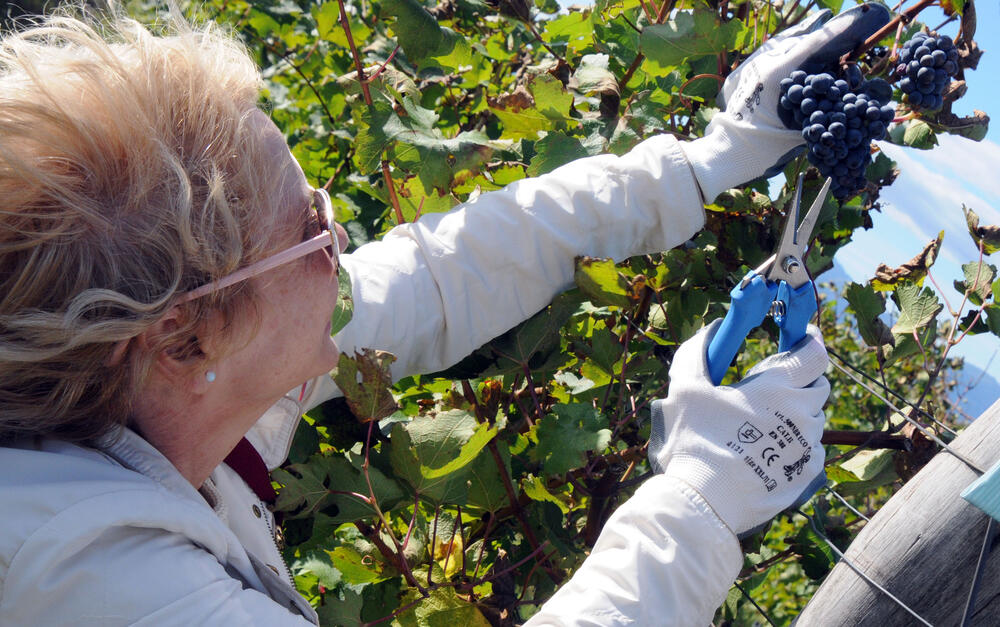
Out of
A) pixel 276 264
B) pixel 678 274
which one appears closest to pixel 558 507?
pixel 678 274

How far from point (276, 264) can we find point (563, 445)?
553mm

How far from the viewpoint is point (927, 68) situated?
1284mm

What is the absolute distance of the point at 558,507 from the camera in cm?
148

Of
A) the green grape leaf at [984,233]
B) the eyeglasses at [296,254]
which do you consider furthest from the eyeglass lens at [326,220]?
the green grape leaf at [984,233]

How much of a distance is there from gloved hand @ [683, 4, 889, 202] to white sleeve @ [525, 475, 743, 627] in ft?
2.04

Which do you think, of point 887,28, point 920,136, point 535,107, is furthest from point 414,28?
point 920,136

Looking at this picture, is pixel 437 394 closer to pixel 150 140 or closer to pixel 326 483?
pixel 326 483

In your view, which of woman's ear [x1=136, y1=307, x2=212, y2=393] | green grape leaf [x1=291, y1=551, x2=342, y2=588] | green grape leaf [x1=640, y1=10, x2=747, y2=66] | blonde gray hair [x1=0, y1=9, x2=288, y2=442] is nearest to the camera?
blonde gray hair [x1=0, y1=9, x2=288, y2=442]

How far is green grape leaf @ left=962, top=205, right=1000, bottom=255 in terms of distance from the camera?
156cm

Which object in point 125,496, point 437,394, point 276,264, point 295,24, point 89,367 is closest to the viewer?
point 125,496

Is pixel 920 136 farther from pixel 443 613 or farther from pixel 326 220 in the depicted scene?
pixel 443 613

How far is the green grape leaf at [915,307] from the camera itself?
61.9 inches

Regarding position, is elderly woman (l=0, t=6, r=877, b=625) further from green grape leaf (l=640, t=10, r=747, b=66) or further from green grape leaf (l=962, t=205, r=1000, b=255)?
green grape leaf (l=962, t=205, r=1000, b=255)

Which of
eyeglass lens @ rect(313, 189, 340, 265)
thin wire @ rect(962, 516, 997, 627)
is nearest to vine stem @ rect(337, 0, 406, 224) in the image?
eyeglass lens @ rect(313, 189, 340, 265)
